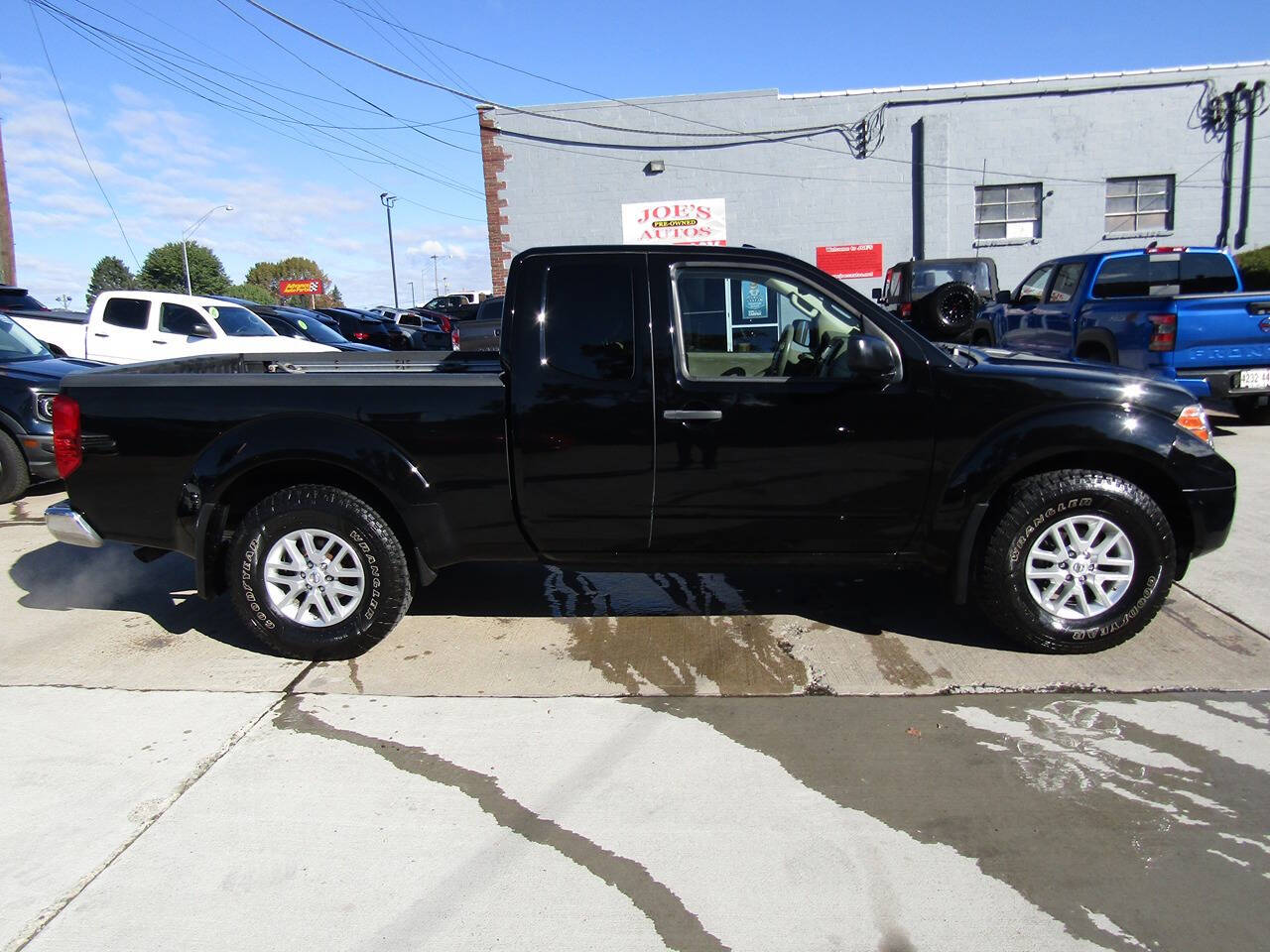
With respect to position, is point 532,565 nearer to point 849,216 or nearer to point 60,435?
point 60,435

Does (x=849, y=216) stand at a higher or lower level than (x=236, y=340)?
higher

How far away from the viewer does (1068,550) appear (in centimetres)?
419

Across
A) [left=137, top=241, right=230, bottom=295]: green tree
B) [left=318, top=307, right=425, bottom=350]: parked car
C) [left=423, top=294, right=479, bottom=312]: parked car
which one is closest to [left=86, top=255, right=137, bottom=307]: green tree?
[left=137, top=241, right=230, bottom=295]: green tree

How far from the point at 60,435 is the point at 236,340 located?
9137 millimetres

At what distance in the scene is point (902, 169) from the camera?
21.1 meters

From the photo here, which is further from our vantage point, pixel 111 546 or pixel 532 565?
pixel 111 546

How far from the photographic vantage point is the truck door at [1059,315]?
954cm

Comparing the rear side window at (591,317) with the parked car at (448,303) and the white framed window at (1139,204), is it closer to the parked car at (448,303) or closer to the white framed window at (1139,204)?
the white framed window at (1139,204)

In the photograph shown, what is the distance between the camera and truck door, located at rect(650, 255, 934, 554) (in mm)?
4125

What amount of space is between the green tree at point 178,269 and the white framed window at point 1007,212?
76156 mm

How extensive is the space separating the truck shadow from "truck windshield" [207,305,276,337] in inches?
307

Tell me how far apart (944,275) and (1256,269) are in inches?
284

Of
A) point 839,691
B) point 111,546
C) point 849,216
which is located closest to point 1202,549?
point 839,691

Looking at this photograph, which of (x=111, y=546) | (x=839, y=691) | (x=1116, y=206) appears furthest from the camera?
(x=1116, y=206)
